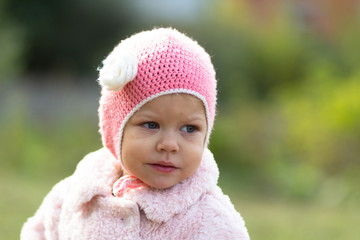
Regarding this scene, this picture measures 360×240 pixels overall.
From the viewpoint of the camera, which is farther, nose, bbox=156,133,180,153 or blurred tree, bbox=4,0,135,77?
blurred tree, bbox=4,0,135,77

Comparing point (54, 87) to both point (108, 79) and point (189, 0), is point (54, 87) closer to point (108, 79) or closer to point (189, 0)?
point (189, 0)

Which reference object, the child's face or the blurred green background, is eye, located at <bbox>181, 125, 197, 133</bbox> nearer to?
the child's face

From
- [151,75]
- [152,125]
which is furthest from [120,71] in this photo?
[152,125]

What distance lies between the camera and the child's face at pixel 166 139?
2.21m

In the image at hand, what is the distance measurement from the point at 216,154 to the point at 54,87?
3.66 m

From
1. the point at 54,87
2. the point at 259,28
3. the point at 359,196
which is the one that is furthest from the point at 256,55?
the point at 359,196

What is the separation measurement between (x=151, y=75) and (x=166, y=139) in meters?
0.24

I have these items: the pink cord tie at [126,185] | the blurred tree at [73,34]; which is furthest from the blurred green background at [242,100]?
the pink cord tie at [126,185]

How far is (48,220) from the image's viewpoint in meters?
2.62

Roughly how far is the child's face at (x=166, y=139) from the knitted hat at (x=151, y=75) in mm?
32

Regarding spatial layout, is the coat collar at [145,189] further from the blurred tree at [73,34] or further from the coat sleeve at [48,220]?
the blurred tree at [73,34]

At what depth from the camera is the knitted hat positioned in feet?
7.26

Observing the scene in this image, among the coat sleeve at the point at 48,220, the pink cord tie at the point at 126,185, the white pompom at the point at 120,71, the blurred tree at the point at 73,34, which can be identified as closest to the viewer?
the white pompom at the point at 120,71

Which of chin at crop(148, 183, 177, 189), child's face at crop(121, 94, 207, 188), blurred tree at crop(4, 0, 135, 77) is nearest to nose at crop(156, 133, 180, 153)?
child's face at crop(121, 94, 207, 188)
